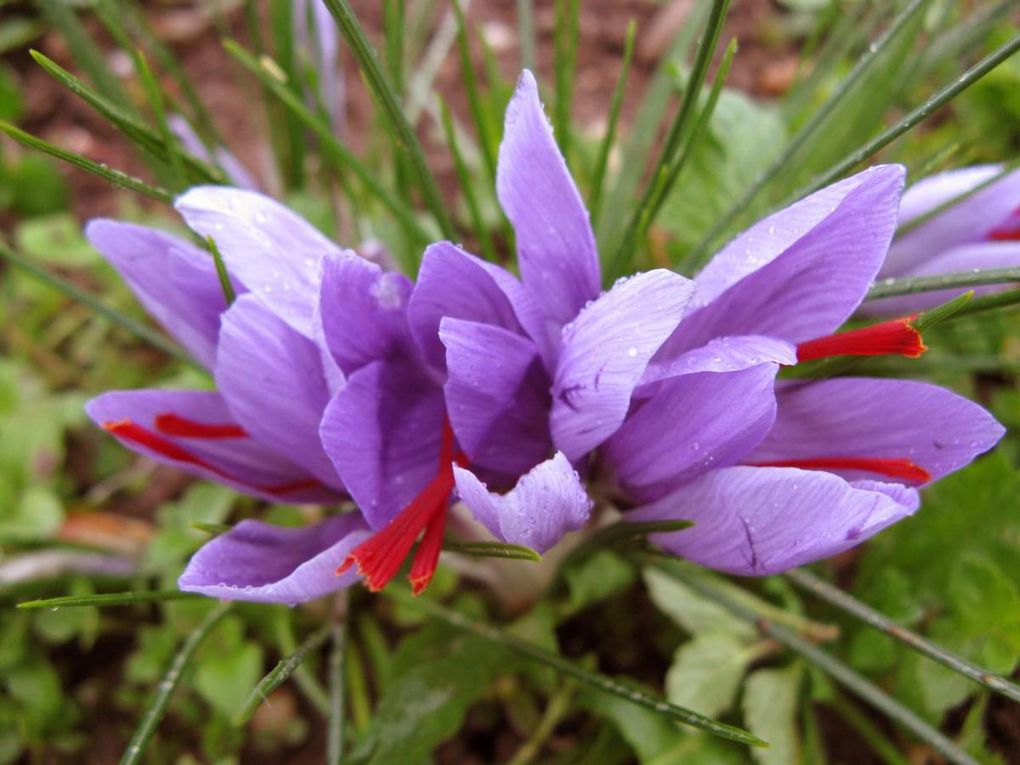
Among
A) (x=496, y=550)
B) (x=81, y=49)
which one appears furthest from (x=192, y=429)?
(x=81, y=49)

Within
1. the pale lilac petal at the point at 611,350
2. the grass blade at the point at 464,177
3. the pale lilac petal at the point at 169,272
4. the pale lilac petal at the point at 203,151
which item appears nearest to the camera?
the pale lilac petal at the point at 611,350

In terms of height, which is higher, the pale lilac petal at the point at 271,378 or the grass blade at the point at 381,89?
the grass blade at the point at 381,89

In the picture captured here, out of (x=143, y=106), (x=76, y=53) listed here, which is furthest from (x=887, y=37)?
(x=143, y=106)

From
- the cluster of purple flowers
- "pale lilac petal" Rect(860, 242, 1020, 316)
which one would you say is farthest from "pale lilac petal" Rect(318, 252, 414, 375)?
"pale lilac petal" Rect(860, 242, 1020, 316)

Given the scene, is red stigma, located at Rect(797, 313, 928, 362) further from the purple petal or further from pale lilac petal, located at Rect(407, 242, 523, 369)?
pale lilac petal, located at Rect(407, 242, 523, 369)

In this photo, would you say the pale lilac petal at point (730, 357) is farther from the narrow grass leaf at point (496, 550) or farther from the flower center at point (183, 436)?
the flower center at point (183, 436)

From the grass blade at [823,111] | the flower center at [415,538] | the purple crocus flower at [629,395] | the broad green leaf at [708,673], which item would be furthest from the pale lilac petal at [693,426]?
the broad green leaf at [708,673]

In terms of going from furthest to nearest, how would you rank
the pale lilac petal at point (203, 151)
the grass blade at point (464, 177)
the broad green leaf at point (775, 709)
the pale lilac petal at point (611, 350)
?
the pale lilac petal at point (203, 151) < the broad green leaf at point (775, 709) < the grass blade at point (464, 177) < the pale lilac petal at point (611, 350)
